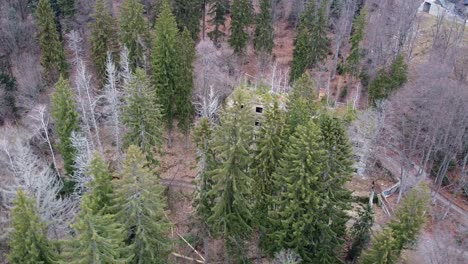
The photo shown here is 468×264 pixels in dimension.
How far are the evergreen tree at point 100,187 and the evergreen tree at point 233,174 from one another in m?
5.86

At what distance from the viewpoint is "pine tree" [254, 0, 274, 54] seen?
5059cm

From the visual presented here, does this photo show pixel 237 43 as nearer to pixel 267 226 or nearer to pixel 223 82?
pixel 223 82

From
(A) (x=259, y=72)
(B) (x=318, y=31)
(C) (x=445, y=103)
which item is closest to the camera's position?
(C) (x=445, y=103)

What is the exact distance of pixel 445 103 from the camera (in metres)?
33.7

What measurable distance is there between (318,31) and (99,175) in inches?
1289

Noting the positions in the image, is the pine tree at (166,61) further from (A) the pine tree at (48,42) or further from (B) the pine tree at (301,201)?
(B) the pine tree at (301,201)

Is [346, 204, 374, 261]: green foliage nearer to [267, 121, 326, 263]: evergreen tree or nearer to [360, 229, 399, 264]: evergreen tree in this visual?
[360, 229, 399, 264]: evergreen tree

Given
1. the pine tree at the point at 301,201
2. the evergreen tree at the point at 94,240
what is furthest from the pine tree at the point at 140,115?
A: the pine tree at the point at 301,201

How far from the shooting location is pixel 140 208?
74.3ft

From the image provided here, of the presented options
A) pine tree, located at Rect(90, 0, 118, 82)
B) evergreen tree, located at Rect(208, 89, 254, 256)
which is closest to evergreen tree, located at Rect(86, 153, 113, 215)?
evergreen tree, located at Rect(208, 89, 254, 256)

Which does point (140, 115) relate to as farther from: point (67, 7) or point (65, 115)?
point (67, 7)

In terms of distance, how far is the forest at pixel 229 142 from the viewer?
24891 millimetres

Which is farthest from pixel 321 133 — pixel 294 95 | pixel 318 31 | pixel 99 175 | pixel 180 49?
pixel 318 31

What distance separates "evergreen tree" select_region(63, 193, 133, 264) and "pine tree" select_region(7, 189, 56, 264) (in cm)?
153
